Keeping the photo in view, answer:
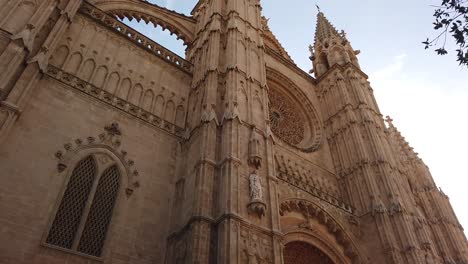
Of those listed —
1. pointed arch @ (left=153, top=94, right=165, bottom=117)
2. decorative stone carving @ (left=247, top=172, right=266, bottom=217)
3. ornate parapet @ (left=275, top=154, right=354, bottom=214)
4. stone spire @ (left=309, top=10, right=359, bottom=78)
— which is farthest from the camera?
stone spire @ (left=309, top=10, right=359, bottom=78)

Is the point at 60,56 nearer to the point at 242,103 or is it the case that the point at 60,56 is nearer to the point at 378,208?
the point at 242,103

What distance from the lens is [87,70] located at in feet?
41.3

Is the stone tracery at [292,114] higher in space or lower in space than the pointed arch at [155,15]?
lower

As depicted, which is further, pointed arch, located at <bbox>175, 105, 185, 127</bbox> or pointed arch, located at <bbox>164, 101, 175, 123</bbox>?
pointed arch, located at <bbox>175, 105, 185, 127</bbox>

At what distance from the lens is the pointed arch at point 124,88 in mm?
12938

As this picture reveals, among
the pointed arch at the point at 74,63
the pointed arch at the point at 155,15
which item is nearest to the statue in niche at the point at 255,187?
the pointed arch at the point at 74,63

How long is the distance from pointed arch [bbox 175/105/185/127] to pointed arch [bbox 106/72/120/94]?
8.17 ft

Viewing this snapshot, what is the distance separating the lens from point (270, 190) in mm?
11750

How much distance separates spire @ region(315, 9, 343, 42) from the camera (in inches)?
1105

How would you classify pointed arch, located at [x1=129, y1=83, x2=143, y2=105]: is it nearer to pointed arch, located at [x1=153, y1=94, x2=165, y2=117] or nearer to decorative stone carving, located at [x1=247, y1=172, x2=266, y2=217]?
pointed arch, located at [x1=153, y1=94, x2=165, y2=117]

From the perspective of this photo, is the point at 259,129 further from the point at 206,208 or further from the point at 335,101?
the point at 335,101

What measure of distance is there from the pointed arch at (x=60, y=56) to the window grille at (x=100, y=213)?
3.93 m

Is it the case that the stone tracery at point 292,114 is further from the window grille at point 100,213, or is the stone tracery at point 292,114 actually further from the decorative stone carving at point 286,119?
the window grille at point 100,213

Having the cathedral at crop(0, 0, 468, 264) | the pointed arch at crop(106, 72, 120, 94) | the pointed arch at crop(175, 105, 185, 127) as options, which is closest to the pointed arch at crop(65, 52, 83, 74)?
the cathedral at crop(0, 0, 468, 264)
